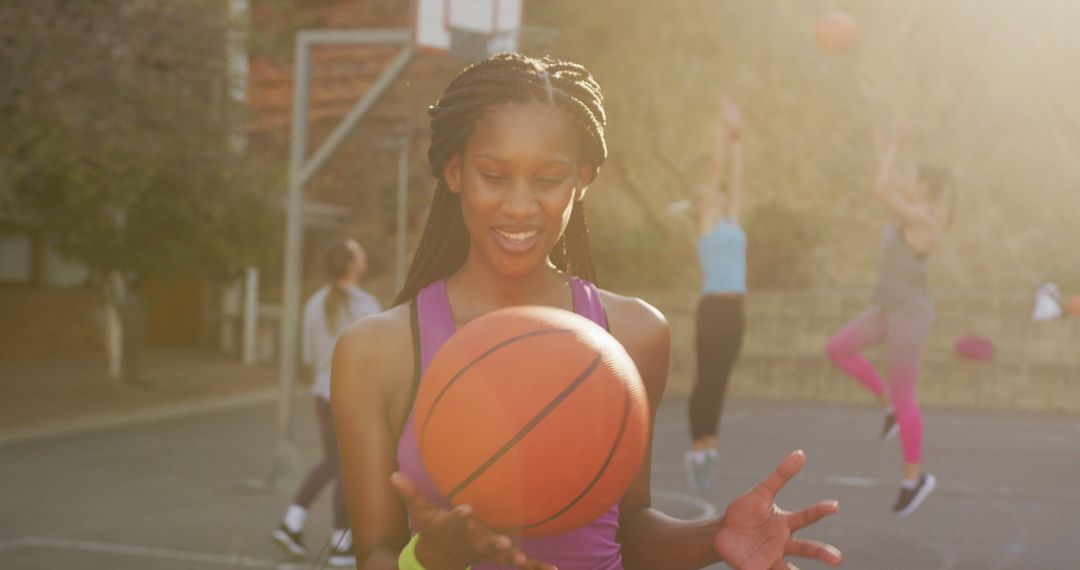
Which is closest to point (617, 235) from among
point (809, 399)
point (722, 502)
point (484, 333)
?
point (809, 399)

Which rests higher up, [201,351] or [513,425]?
[513,425]

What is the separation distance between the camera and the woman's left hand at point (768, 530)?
2.24 m

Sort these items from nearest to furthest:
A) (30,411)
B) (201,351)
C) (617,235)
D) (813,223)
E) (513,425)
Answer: (513,425), (30,411), (617,235), (813,223), (201,351)

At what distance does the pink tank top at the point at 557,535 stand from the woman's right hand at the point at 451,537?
25cm

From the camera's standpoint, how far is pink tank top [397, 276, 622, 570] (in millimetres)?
2191

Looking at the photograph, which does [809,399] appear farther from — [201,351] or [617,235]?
[201,351]

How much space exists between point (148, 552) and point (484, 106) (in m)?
6.40

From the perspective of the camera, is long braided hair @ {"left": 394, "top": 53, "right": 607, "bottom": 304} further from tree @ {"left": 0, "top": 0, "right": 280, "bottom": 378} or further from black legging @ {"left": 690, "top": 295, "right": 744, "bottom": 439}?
tree @ {"left": 0, "top": 0, "right": 280, "bottom": 378}

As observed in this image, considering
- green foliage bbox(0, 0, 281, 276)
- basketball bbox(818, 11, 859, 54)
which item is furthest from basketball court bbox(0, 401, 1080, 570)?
basketball bbox(818, 11, 859, 54)

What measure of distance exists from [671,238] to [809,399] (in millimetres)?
7706

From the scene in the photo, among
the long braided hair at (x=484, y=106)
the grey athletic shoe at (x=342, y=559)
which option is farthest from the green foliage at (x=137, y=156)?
the long braided hair at (x=484, y=106)

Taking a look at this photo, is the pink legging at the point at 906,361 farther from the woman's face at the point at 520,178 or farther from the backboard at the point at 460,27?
the woman's face at the point at 520,178

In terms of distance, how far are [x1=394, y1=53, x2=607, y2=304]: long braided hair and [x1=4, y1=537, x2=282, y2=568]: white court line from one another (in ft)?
17.6

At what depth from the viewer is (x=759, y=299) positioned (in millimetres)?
20219
